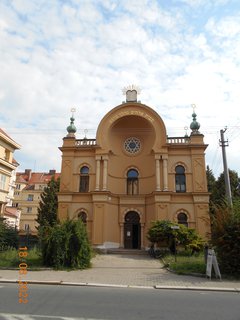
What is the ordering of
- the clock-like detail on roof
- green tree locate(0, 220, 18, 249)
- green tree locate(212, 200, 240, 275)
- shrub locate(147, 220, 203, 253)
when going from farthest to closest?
the clock-like detail on roof
shrub locate(147, 220, 203, 253)
green tree locate(0, 220, 18, 249)
green tree locate(212, 200, 240, 275)

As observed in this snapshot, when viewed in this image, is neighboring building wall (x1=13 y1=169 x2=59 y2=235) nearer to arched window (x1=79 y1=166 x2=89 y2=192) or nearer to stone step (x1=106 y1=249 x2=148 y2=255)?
arched window (x1=79 y1=166 x2=89 y2=192)

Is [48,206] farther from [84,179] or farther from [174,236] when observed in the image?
[174,236]

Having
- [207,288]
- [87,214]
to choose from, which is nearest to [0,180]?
[87,214]

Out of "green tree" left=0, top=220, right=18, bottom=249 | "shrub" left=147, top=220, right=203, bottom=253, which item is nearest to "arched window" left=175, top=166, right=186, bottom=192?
"shrub" left=147, top=220, right=203, bottom=253

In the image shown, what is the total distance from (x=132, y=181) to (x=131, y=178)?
13.4 inches

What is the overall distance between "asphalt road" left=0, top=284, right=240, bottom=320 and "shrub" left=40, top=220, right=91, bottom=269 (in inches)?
214

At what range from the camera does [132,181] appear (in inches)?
1244

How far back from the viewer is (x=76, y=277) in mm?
13336

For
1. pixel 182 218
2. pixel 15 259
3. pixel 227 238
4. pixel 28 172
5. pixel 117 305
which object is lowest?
pixel 117 305

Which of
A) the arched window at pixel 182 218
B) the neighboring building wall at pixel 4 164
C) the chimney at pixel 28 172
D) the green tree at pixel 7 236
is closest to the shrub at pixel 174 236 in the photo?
the arched window at pixel 182 218

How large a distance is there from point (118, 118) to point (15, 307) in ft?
83.0

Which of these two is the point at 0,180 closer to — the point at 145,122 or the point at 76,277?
the point at 145,122

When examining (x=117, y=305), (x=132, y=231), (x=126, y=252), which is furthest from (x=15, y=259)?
(x=132, y=231)

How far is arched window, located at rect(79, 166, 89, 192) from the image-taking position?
3038 cm
